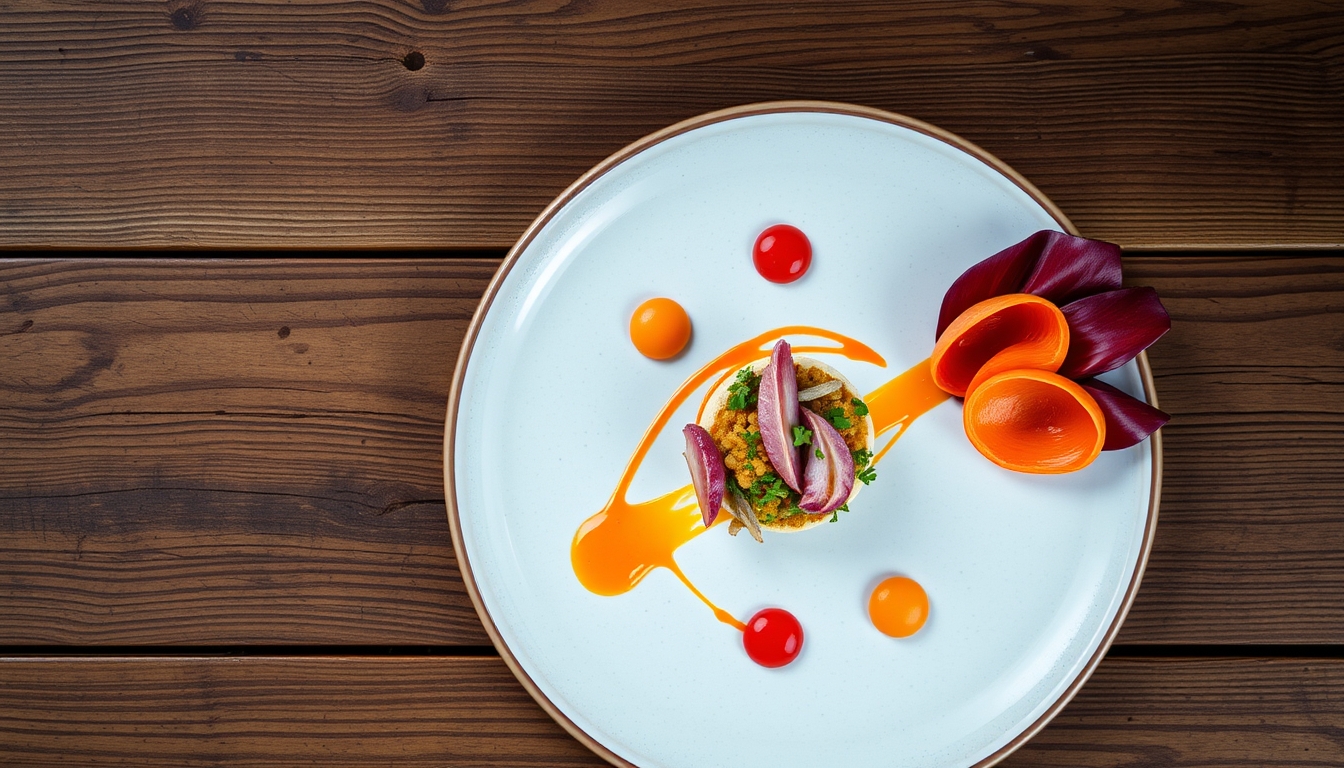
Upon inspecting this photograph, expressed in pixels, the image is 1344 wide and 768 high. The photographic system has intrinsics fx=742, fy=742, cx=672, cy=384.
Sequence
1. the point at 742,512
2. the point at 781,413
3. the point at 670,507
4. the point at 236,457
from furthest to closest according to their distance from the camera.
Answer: the point at 236,457 < the point at 670,507 < the point at 742,512 < the point at 781,413

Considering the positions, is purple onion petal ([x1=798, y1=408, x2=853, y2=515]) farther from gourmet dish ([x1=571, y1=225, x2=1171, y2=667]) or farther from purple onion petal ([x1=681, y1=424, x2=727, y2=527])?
purple onion petal ([x1=681, y1=424, x2=727, y2=527])

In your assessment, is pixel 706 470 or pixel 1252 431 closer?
pixel 706 470

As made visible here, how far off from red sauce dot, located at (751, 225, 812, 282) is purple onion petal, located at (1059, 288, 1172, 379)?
0.62 m

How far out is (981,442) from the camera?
174 cm

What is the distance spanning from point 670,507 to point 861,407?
0.54 meters

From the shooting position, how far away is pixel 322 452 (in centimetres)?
198

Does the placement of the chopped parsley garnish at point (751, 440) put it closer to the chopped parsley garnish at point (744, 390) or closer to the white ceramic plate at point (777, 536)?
the chopped parsley garnish at point (744, 390)

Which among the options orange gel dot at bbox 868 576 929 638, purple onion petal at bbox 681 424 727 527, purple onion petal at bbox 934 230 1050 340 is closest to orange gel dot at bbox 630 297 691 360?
purple onion petal at bbox 681 424 727 527

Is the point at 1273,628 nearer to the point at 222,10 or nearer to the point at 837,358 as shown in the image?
the point at 837,358

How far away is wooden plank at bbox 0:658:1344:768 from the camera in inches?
77.6

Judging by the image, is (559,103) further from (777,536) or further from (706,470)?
(777,536)

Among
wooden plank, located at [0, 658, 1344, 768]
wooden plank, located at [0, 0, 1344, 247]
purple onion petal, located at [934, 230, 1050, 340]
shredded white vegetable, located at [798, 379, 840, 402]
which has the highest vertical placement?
wooden plank, located at [0, 0, 1344, 247]

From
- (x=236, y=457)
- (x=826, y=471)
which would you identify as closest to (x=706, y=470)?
(x=826, y=471)

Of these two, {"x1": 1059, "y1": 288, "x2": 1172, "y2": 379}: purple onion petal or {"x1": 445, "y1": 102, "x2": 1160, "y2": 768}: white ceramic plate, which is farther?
{"x1": 445, "y1": 102, "x2": 1160, "y2": 768}: white ceramic plate
